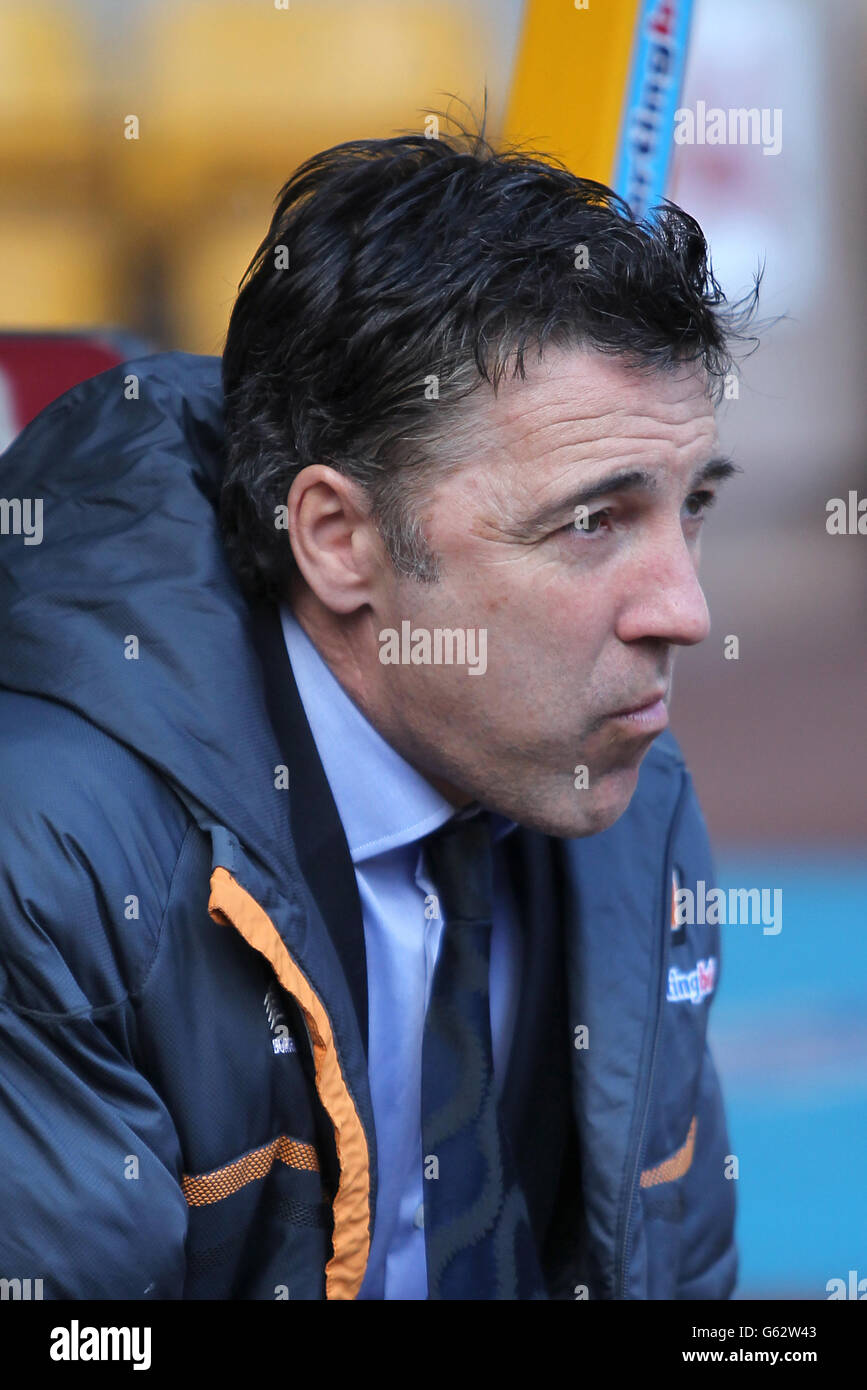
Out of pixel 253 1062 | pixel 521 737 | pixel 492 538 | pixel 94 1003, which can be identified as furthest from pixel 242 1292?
pixel 492 538

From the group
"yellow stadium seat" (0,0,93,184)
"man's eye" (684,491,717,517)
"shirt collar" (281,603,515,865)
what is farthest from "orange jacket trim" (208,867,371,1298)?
"yellow stadium seat" (0,0,93,184)

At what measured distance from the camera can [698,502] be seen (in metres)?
1.62

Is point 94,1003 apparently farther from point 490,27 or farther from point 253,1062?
point 490,27

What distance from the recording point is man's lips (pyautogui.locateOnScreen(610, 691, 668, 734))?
1538 mm

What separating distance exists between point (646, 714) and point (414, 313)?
50 cm

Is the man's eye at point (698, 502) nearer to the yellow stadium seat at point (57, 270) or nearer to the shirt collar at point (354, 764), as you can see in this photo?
the shirt collar at point (354, 764)

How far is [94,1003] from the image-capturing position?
1.34 m

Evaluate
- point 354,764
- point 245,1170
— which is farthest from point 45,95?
point 245,1170

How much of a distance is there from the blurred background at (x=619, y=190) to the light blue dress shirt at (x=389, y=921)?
20.2 inches

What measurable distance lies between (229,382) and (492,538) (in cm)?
44

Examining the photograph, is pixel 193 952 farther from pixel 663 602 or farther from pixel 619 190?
pixel 619 190

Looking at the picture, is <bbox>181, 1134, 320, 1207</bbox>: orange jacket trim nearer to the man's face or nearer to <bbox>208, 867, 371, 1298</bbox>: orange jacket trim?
<bbox>208, 867, 371, 1298</bbox>: orange jacket trim

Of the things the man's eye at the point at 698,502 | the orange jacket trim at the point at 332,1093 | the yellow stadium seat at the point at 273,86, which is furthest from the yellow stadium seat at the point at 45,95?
the orange jacket trim at the point at 332,1093

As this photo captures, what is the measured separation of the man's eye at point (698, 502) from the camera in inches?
62.9
